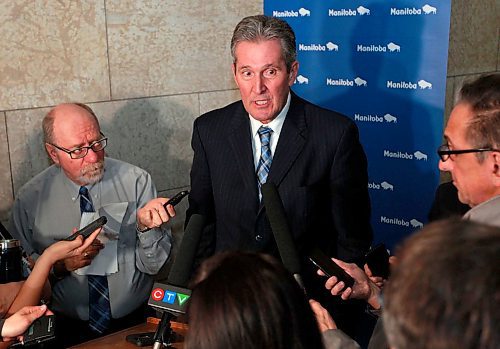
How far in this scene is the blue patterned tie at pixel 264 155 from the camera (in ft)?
7.93

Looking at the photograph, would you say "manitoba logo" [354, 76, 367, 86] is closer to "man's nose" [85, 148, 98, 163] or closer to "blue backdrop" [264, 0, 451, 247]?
"blue backdrop" [264, 0, 451, 247]

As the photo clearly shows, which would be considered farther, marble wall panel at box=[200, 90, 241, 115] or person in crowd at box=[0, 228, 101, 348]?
marble wall panel at box=[200, 90, 241, 115]

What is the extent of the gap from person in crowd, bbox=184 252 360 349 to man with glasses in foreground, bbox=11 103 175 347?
168 centimetres

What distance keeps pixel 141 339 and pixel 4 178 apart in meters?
1.43

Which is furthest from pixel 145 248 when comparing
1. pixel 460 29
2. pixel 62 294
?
pixel 460 29

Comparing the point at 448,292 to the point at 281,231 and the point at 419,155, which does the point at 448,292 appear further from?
the point at 419,155

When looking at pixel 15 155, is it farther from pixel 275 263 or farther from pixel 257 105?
pixel 275 263

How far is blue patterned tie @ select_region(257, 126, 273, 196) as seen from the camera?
7.93 feet

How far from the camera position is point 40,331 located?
187 centimetres

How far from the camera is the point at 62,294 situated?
8.93 ft

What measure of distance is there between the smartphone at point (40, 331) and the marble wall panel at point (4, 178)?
51.3 inches

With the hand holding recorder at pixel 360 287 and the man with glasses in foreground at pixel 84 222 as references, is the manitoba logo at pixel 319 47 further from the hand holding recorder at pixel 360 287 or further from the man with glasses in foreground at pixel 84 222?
the hand holding recorder at pixel 360 287

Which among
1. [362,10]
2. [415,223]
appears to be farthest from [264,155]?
[362,10]

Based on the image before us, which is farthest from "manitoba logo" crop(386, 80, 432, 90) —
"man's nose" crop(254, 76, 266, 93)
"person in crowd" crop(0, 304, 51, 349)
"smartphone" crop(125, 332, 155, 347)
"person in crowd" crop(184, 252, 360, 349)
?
"person in crowd" crop(184, 252, 360, 349)
